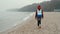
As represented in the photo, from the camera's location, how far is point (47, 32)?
10.9 meters

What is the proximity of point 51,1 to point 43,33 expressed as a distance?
28645 mm

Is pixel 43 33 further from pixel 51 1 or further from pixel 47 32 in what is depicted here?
pixel 51 1

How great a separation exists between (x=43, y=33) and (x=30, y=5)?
26.8m

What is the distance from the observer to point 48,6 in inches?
1439

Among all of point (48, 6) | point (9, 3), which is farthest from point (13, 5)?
point (48, 6)

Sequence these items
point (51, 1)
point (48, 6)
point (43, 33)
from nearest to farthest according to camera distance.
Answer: point (43, 33) < point (48, 6) < point (51, 1)

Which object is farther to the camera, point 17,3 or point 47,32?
point 17,3

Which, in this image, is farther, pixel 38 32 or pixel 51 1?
pixel 51 1

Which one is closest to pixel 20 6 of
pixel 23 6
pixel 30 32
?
pixel 23 6

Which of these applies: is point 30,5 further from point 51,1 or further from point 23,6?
point 51,1

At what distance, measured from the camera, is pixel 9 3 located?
37969 mm

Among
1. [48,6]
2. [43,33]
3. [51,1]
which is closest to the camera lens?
[43,33]

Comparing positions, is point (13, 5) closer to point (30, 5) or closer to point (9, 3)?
point (9, 3)

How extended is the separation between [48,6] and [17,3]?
225 inches
